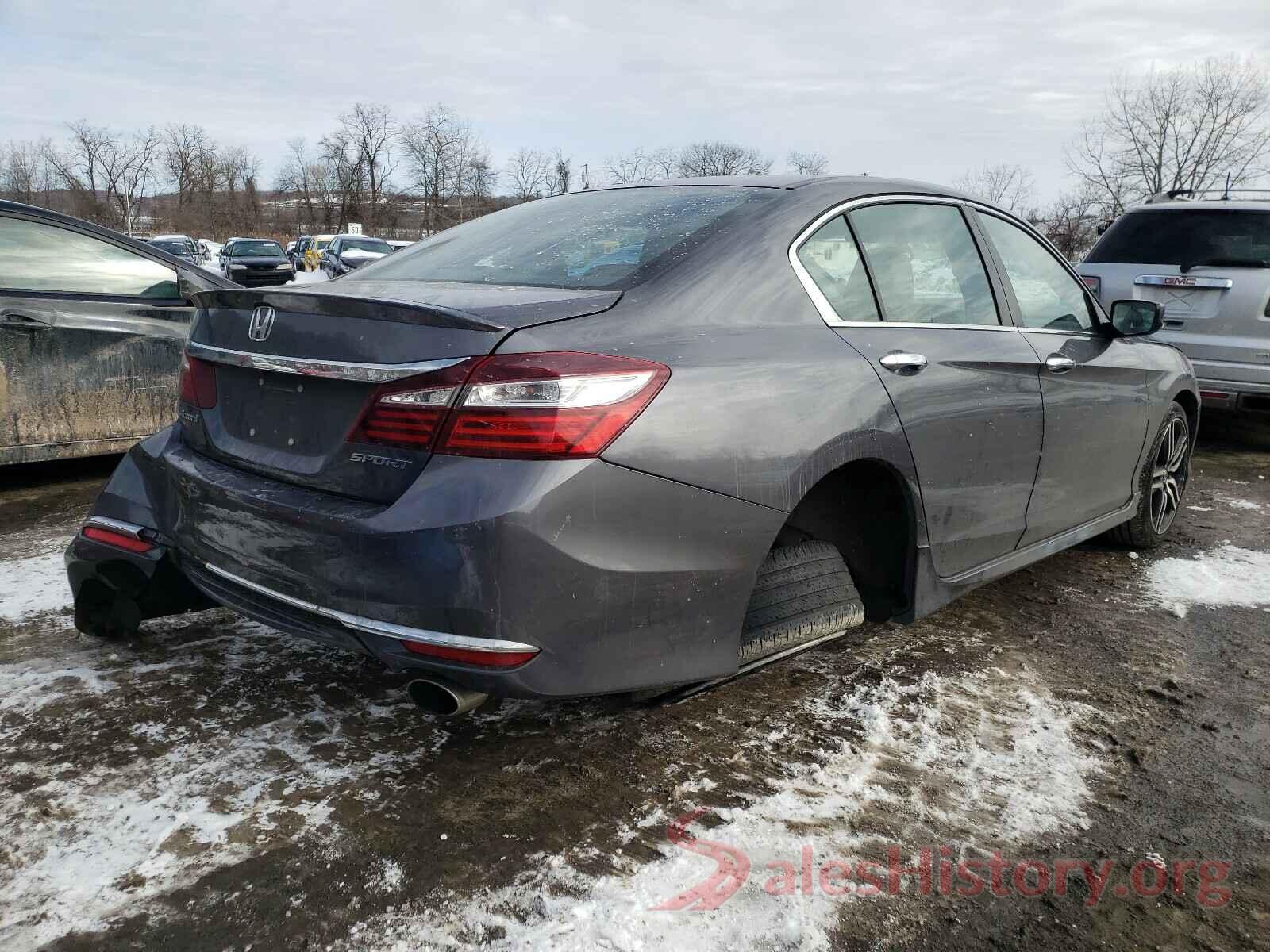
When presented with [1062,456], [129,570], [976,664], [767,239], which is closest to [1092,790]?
[976,664]

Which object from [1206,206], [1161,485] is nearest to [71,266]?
[1161,485]

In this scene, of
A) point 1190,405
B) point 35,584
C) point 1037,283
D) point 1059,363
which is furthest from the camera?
point 1190,405

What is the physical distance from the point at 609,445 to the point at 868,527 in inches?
46.6

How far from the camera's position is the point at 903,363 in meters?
2.77

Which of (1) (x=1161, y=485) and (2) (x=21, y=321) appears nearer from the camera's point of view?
(1) (x=1161, y=485)

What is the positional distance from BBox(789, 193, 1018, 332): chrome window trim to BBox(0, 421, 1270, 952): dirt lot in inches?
45.2

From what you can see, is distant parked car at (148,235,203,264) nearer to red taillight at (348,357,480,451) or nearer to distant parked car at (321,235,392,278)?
distant parked car at (321,235,392,278)

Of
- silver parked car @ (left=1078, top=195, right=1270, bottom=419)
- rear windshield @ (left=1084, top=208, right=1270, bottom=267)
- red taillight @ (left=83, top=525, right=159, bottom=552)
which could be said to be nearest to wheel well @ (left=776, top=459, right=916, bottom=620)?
red taillight @ (left=83, top=525, right=159, bottom=552)

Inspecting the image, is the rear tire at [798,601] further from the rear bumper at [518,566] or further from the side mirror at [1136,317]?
the side mirror at [1136,317]

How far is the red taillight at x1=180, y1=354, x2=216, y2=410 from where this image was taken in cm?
265

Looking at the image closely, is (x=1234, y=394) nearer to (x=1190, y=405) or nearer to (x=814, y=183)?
(x=1190, y=405)

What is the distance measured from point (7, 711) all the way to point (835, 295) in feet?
8.62

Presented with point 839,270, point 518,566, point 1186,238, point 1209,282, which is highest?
point 1186,238

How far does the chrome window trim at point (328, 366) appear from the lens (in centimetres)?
209
